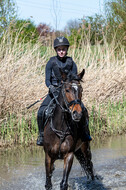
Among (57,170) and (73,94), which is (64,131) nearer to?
(73,94)

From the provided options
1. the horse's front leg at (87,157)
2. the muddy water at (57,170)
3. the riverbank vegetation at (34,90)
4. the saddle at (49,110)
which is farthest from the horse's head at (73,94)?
the riverbank vegetation at (34,90)

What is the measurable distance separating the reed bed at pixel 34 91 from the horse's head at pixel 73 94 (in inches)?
173

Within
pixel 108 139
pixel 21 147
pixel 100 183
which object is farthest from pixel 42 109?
pixel 108 139

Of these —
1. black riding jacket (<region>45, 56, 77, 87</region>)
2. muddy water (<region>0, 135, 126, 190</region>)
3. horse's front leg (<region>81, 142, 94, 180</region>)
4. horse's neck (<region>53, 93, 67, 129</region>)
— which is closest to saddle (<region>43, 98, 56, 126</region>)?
horse's neck (<region>53, 93, 67, 129</region>)

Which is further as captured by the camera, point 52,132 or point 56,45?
point 56,45

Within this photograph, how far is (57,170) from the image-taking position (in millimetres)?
7801

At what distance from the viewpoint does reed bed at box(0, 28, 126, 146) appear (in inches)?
376

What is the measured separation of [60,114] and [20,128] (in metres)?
4.28

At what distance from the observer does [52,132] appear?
5551 millimetres

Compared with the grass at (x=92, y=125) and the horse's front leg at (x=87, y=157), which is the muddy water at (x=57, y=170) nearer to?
the horse's front leg at (x=87, y=157)

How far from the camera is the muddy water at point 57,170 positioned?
265 inches

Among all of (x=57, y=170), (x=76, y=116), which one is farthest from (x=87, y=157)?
(x=76, y=116)

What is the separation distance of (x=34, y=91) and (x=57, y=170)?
3.04m

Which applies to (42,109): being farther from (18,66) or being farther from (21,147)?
(18,66)
